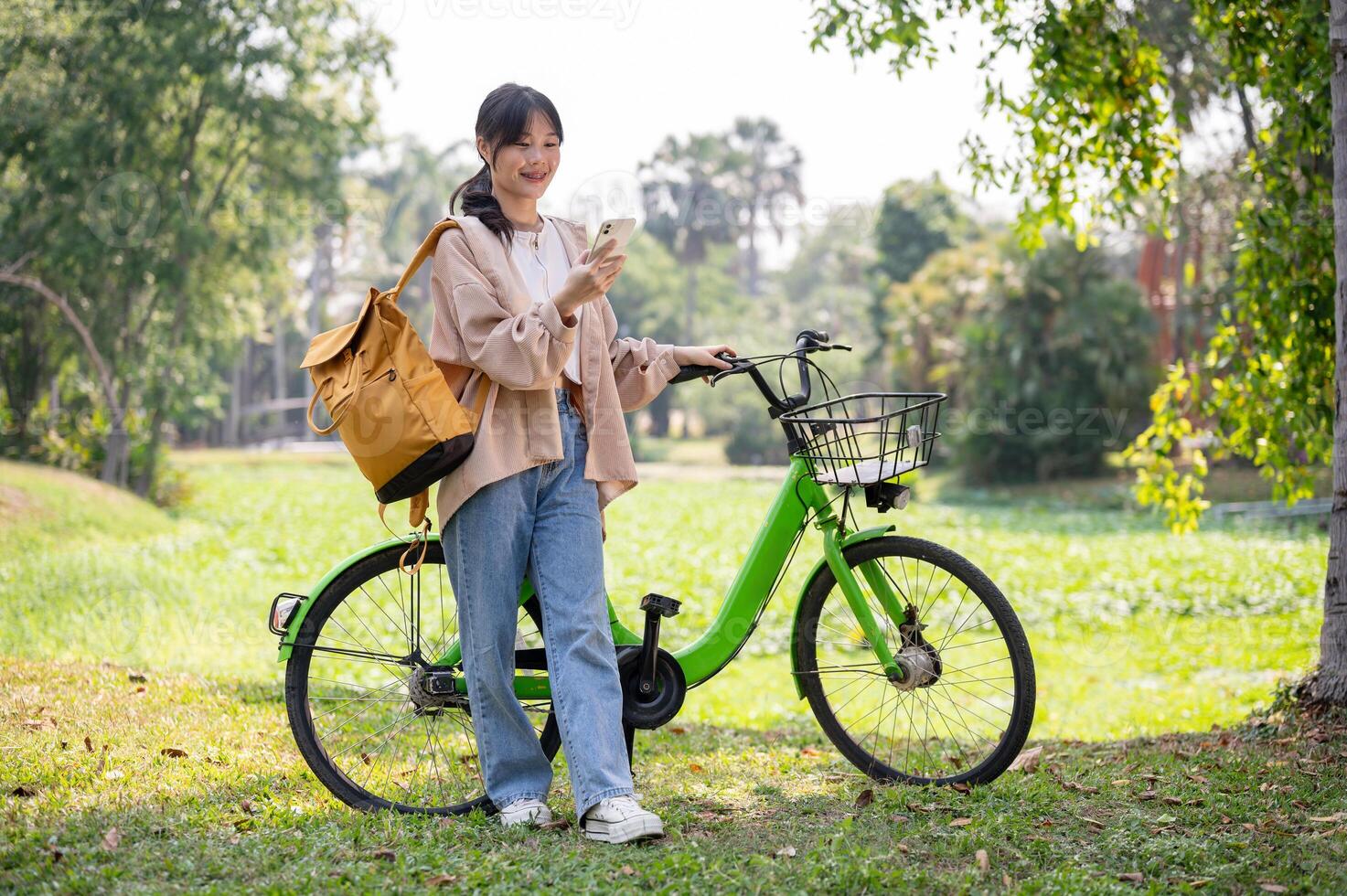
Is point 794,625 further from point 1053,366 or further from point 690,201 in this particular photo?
point 690,201

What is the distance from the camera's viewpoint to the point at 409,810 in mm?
3197

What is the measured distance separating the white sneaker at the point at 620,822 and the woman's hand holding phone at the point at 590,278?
122 cm

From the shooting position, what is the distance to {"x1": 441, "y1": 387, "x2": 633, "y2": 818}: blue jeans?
9.85 ft

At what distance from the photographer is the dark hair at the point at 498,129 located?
2957 mm

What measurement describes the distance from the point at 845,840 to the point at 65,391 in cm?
1637

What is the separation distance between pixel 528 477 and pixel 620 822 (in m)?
0.89

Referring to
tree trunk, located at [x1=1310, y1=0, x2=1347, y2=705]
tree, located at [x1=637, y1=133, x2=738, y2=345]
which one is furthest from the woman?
tree, located at [x1=637, y1=133, x2=738, y2=345]

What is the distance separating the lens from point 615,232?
107 inches

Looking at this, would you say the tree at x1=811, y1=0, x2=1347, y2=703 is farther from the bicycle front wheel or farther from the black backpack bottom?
the black backpack bottom

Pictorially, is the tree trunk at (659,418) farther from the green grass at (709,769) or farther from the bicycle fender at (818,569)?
the bicycle fender at (818,569)

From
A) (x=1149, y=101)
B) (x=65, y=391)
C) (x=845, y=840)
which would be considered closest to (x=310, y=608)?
(x=845, y=840)

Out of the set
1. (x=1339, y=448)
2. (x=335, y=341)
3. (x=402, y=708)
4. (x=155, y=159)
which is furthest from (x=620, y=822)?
(x=155, y=159)

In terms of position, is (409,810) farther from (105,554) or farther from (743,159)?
(743,159)

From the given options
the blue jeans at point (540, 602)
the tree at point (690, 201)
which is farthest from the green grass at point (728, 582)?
the tree at point (690, 201)
